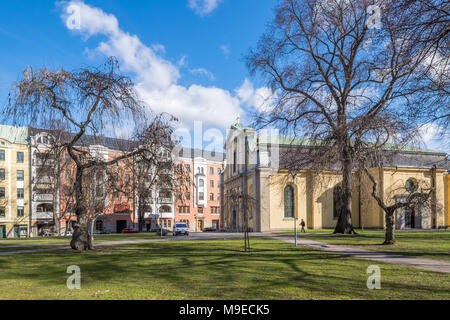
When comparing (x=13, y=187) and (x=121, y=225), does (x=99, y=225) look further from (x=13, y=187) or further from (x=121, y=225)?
(x=13, y=187)

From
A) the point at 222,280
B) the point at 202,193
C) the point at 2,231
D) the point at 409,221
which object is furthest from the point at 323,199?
the point at 2,231

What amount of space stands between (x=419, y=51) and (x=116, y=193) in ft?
52.3

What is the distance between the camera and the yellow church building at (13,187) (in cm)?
5666

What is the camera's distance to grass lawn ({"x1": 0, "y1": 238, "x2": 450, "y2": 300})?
8336mm

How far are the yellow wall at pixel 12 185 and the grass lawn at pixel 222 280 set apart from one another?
4865 centimetres

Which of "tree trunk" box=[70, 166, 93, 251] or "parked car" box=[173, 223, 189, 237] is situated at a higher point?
"tree trunk" box=[70, 166, 93, 251]

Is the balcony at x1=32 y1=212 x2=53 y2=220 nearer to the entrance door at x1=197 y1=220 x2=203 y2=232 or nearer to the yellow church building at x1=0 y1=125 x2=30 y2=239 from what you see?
the yellow church building at x1=0 y1=125 x2=30 y2=239

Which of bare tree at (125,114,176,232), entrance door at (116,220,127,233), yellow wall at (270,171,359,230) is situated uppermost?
bare tree at (125,114,176,232)

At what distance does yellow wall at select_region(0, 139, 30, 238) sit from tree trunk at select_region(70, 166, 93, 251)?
42.5 m

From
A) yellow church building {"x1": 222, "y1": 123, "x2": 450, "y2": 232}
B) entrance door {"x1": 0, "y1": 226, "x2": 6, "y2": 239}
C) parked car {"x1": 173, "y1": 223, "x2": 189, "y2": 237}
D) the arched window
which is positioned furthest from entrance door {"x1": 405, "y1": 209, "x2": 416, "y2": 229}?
entrance door {"x1": 0, "y1": 226, "x2": 6, "y2": 239}

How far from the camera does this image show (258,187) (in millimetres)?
45469

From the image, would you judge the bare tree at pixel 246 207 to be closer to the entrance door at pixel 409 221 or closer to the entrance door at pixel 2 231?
the entrance door at pixel 409 221

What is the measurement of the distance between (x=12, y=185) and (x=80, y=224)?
46.4m
